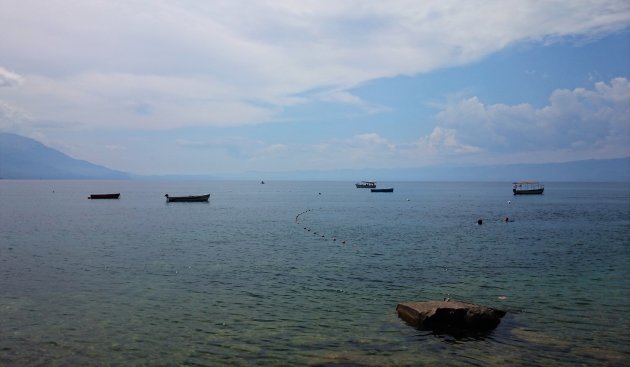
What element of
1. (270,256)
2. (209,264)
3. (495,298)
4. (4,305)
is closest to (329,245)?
(270,256)

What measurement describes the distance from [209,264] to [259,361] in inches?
876

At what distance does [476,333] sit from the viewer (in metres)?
21.4

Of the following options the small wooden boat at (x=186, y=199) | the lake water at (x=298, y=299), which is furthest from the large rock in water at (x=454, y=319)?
the small wooden boat at (x=186, y=199)

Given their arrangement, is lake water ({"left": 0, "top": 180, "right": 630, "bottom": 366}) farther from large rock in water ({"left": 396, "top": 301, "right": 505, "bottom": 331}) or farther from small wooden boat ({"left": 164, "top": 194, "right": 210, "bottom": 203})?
small wooden boat ({"left": 164, "top": 194, "right": 210, "bottom": 203})

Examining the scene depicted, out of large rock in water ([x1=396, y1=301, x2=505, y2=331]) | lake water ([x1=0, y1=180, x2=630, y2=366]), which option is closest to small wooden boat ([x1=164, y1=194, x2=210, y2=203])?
lake water ([x1=0, y1=180, x2=630, y2=366])

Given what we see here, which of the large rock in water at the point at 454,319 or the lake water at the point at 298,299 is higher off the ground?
the large rock in water at the point at 454,319

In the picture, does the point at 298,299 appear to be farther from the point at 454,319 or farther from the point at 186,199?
the point at 186,199

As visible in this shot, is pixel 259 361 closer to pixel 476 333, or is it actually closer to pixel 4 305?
pixel 476 333

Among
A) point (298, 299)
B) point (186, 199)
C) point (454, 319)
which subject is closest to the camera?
point (454, 319)

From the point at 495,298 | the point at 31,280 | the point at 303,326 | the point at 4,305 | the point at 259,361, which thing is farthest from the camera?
the point at 31,280

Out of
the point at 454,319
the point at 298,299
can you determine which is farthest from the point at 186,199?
the point at 454,319

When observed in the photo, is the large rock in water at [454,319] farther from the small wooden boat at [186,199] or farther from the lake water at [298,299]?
the small wooden boat at [186,199]

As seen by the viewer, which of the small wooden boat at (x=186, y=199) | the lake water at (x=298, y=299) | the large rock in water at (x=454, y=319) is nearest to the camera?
the lake water at (x=298, y=299)

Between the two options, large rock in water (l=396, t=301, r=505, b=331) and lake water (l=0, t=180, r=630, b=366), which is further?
large rock in water (l=396, t=301, r=505, b=331)
